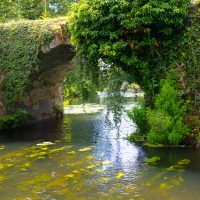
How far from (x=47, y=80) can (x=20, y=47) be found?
387 cm

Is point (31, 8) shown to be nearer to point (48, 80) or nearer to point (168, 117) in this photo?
point (48, 80)

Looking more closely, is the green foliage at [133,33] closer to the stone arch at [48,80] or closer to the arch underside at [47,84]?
the stone arch at [48,80]

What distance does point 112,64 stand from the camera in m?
8.90

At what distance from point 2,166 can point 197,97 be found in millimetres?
4747

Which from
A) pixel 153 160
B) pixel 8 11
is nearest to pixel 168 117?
pixel 153 160

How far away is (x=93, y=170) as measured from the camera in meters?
6.80

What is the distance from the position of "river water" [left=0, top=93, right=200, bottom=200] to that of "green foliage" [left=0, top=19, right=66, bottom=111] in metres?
1.91

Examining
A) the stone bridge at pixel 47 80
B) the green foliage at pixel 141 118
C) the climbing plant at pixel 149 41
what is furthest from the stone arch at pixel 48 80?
the green foliage at pixel 141 118

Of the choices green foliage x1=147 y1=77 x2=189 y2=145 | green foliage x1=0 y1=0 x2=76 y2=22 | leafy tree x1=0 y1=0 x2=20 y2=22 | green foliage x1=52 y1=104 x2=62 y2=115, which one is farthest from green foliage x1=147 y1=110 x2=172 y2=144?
leafy tree x1=0 y1=0 x2=20 y2=22

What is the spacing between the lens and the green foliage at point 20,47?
10711 mm

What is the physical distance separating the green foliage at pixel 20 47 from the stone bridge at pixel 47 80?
29 cm

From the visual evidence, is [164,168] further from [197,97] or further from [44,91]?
[44,91]

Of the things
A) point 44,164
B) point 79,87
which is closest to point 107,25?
point 79,87

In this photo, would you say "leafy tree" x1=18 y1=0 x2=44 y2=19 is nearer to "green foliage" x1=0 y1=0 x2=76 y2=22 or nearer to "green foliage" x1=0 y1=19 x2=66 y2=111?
"green foliage" x1=0 y1=0 x2=76 y2=22
